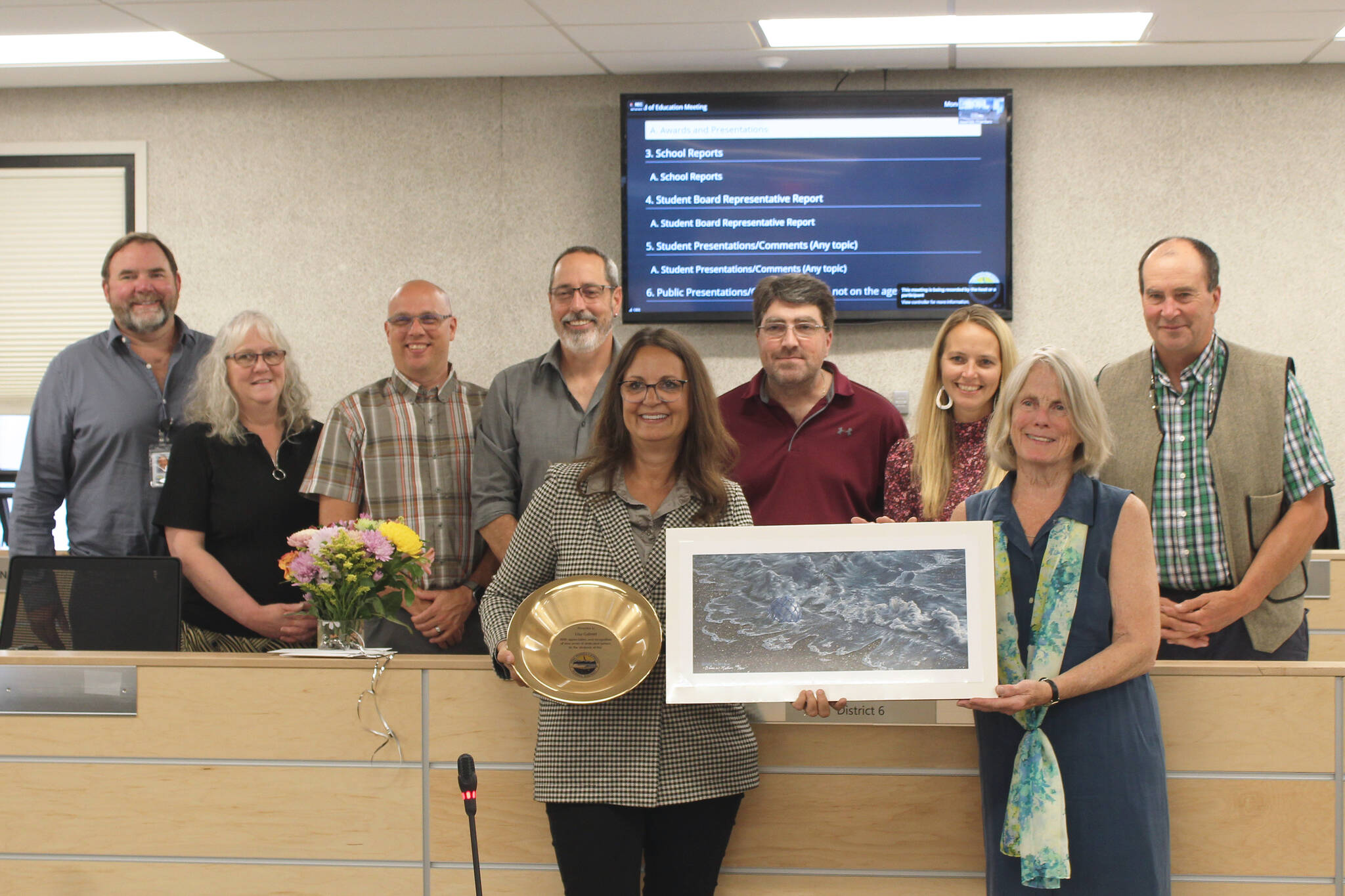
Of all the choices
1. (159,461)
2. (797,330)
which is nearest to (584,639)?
(797,330)

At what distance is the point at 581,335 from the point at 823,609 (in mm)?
1330

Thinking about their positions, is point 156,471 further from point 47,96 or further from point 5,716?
point 47,96

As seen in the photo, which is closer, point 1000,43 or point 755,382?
point 755,382

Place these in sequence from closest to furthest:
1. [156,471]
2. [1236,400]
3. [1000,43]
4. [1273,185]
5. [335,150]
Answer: [1236,400] < [156,471] < [1000,43] < [1273,185] < [335,150]

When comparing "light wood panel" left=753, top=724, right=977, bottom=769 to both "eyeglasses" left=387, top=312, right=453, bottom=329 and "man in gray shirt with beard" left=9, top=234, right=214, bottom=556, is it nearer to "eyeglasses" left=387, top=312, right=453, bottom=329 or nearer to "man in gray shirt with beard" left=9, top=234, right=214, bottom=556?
"eyeglasses" left=387, top=312, right=453, bottom=329

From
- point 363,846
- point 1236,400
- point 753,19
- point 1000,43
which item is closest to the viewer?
point 363,846

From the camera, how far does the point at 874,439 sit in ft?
9.52

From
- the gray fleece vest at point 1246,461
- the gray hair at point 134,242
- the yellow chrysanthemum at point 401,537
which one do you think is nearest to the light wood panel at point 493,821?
the yellow chrysanthemum at point 401,537

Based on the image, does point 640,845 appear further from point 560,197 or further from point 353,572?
point 560,197

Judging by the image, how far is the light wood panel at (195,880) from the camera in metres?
2.50

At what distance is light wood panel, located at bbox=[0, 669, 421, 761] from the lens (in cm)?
251

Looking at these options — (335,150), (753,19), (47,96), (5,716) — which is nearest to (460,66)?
(335,150)

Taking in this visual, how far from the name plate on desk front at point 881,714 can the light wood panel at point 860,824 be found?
12 cm

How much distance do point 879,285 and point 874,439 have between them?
190 centimetres
